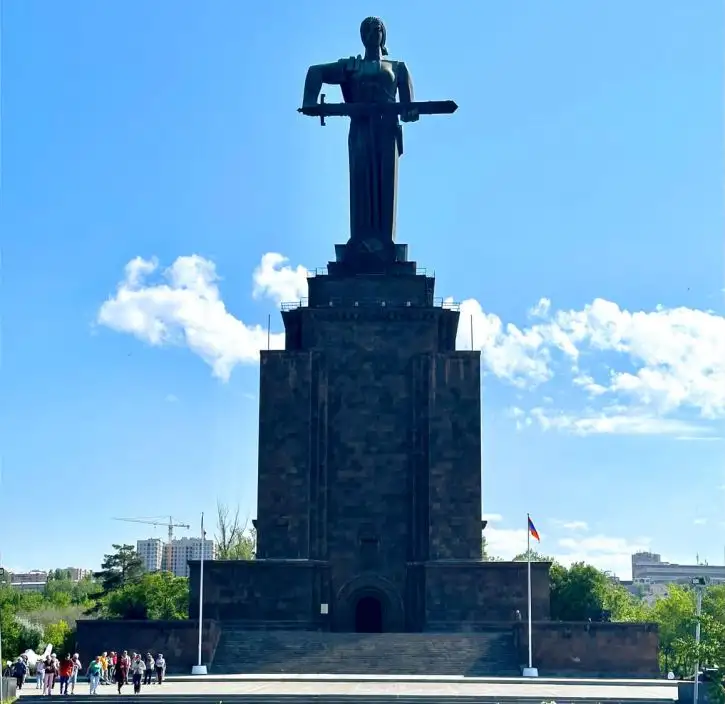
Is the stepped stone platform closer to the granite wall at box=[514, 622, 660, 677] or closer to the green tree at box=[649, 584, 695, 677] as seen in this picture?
the granite wall at box=[514, 622, 660, 677]

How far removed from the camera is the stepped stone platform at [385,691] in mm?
32750

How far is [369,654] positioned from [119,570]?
57111 millimetres

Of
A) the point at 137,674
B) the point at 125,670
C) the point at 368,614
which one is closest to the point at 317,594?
the point at 368,614

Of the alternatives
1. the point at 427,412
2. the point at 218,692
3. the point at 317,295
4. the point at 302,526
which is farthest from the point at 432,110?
the point at 218,692

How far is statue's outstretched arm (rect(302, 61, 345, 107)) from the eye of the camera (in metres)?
52.4

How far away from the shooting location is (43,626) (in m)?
76.1

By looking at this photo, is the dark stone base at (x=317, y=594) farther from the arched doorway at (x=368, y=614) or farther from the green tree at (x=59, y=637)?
the green tree at (x=59, y=637)

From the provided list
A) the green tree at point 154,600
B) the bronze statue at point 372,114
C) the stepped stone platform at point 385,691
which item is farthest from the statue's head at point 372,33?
the green tree at point 154,600

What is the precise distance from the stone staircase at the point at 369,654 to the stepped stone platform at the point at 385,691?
52.9 inches

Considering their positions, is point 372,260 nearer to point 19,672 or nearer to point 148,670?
point 148,670

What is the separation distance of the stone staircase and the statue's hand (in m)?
21.4

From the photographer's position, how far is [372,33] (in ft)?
172

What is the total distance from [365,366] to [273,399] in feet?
13.0

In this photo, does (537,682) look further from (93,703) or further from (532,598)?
(93,703)
